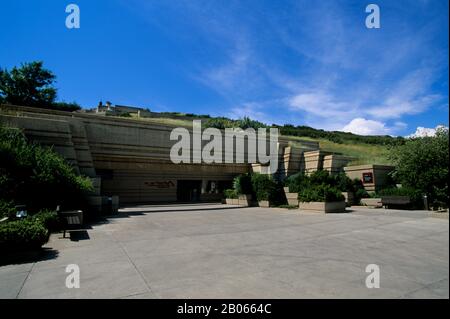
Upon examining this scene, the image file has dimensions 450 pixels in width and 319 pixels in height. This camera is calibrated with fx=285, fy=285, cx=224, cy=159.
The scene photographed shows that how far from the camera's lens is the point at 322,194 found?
53.9ft

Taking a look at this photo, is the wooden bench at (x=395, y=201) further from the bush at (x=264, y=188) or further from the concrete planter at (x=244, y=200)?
the concrete planter at (x=244, y=200)

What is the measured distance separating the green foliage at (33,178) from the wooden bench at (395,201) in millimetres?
16762

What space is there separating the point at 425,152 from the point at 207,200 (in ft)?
67.6

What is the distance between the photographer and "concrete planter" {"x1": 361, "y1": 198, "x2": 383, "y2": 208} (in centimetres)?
1858

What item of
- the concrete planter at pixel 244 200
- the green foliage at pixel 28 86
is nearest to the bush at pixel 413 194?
the concrete planter at pixel 244 200

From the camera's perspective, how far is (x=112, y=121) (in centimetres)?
2128

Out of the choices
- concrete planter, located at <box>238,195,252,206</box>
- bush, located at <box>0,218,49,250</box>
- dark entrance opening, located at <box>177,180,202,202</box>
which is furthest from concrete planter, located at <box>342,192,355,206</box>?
bush, located at <box>0,218,49,250</box>

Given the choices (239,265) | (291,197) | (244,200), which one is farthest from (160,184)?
(239,265)

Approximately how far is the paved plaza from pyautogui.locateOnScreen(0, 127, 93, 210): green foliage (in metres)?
2.85

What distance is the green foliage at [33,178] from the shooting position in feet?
35.7

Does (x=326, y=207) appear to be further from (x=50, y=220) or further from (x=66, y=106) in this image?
(x=66, y=106)

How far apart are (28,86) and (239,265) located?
50833 millimetres

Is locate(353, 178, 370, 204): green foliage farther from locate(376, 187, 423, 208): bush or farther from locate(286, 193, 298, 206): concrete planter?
locate(286, 193, 298, 206): concrete planter
